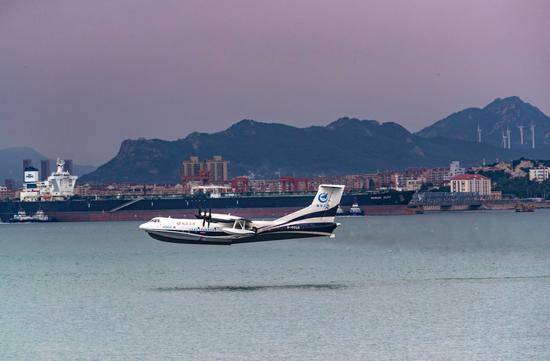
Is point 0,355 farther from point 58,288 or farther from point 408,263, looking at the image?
point 408,263

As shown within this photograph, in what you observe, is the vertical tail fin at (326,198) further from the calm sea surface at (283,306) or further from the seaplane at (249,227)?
the calm sea surface at (283,306)

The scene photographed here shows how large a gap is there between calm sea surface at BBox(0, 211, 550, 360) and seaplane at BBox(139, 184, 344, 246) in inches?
124

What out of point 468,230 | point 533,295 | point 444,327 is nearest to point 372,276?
point 533,295

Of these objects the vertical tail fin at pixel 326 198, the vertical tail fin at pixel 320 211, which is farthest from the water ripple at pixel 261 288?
the vertical tail fin at pixel 326 198

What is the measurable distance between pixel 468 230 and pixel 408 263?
224 ft

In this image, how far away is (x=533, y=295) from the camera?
63.0m

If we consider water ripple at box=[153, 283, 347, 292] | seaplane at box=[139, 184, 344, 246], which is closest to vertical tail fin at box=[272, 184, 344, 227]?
seaplane at box=[139, 184, 344, 246]

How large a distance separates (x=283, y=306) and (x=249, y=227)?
9.83 metres

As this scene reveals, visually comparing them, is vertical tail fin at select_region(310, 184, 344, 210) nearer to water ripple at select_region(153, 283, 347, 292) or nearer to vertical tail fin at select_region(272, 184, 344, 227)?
vertical tail fin at select_region(272, 184, 344, 227)

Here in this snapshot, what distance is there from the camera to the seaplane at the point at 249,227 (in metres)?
69.4

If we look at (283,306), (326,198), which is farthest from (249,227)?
(283,306)

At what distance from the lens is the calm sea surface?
1861 inches

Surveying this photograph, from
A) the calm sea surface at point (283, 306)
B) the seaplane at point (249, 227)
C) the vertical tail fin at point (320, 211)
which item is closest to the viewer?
the calm sea surface at point (283, 306)

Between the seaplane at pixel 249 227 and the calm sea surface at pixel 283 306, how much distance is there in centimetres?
316
